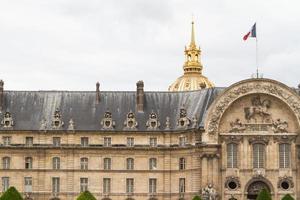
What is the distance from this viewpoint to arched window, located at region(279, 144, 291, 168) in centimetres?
11656

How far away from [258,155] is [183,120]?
408 inches

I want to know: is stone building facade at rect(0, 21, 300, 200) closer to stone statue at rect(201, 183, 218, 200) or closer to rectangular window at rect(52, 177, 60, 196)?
rectangular window at rect(52, 177, 60, 196)

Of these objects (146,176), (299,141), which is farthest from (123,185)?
(299,141)

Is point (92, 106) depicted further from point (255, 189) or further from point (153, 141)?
point (255, 189)

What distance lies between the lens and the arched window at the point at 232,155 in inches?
4592

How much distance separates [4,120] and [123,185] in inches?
676

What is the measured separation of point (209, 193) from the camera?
113938 mm

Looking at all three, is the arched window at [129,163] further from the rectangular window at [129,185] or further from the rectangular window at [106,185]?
the rectangular window at [106,185]

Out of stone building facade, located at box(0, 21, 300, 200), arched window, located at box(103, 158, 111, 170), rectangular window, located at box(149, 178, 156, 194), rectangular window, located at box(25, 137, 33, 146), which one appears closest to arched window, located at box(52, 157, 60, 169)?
stone building facade, located at box(0, 21, 300, 200)

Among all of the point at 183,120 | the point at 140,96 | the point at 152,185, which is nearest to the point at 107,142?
the point at 152,185

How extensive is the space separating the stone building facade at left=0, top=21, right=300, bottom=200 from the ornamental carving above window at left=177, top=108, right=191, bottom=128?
4.9 inches

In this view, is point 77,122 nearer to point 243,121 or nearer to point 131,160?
point 131,160

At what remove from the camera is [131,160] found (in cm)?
11994

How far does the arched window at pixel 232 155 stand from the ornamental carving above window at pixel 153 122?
9.92 metres
